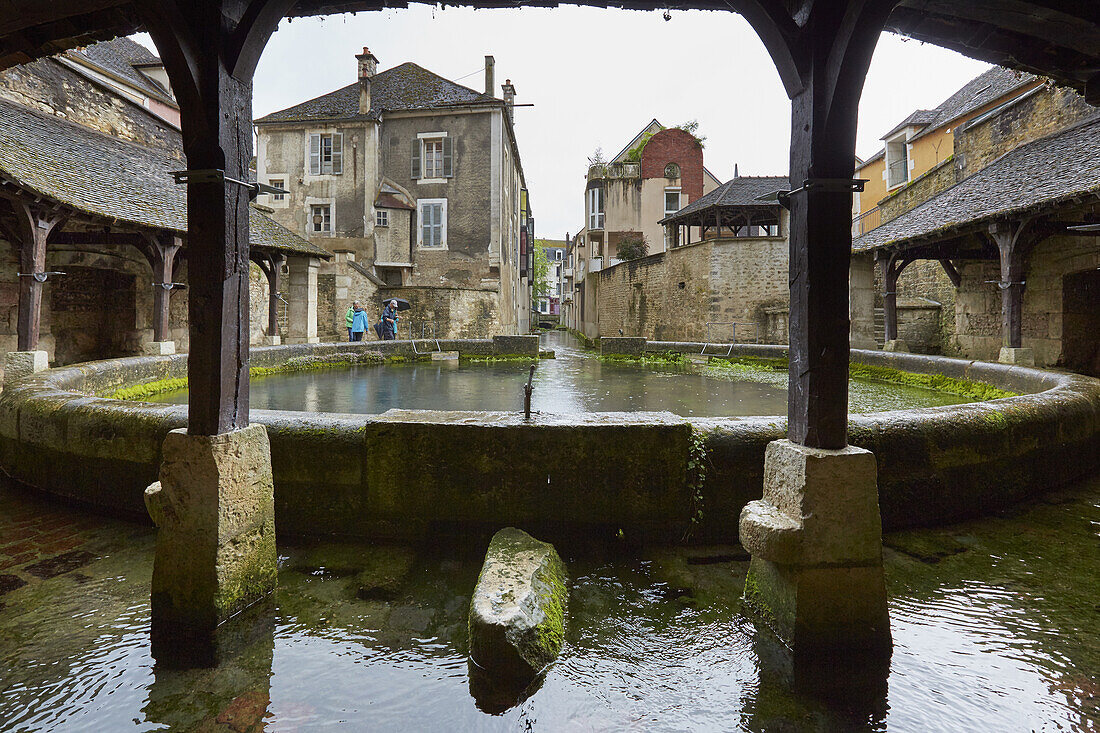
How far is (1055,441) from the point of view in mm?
3752

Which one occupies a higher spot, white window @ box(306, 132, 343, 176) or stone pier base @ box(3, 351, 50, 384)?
white window @ box(306, 132, 343, 176)

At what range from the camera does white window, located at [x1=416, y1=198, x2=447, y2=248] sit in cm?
2083

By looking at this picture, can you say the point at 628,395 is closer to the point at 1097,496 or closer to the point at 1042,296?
the point at 1097,496

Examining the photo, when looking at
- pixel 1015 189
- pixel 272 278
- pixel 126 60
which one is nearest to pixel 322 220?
pixel 126 60

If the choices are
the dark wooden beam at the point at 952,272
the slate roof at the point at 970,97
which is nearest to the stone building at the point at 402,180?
the dark wooden beam at the point at 952,272

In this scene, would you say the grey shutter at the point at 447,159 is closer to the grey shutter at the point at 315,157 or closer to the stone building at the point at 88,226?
the grey shutter at the point at 315,157

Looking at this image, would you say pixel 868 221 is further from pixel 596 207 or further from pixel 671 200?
pixel 596 207

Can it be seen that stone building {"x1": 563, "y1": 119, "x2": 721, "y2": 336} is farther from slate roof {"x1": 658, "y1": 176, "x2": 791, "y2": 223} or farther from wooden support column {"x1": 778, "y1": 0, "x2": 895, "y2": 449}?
wooden support column {"x1": 778, "y1": 0, "x2": 895, "y2": 449}

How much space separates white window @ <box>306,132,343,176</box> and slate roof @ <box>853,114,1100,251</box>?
60.8ft

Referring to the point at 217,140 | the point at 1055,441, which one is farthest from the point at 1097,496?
the point at 217,140

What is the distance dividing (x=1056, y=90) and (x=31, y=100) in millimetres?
21089

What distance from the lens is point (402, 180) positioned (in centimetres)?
2094

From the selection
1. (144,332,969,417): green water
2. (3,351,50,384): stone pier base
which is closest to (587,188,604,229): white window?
(144,332,969,417): green water

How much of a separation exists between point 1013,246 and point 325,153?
21578 mm
